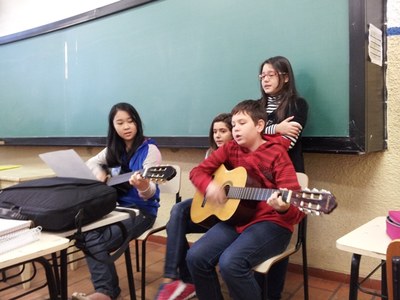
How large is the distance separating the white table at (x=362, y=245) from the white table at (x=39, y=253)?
81 cm

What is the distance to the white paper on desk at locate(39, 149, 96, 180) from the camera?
1535 millimetres

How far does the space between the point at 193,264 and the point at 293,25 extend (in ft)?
4.45

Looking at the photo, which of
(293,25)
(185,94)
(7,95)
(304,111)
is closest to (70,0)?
(7,95)

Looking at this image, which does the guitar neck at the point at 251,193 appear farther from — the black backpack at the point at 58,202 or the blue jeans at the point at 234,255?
the black backpack at the point at 58,202

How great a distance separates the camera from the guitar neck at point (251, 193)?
4.37 feet

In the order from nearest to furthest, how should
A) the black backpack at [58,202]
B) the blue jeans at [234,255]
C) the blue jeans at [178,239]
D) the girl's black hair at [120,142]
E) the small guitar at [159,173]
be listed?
the black backpack at [58,202], the blue jeans at [234,255], the small guitar at [159,173], the blue jeans at [178,239], the girl's black hair at [120,142]

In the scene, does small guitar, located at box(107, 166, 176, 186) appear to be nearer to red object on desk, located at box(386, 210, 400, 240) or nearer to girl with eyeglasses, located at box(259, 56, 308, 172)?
girl with eyeglasses, located at box(259, 56, 308, 172)

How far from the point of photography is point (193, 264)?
1431 millimetres

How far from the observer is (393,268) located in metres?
0.82

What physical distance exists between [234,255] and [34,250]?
70 cm

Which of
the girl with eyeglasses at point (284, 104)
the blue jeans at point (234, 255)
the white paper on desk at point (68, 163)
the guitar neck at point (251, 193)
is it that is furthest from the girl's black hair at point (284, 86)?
the white paper on desk at point (68, 163)

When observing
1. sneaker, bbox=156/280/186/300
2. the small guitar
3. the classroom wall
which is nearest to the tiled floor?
the classroom wall

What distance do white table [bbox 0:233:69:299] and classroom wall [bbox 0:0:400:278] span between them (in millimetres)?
1454

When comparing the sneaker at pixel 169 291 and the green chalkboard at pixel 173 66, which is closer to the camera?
the sneaker at pixel 169 291
